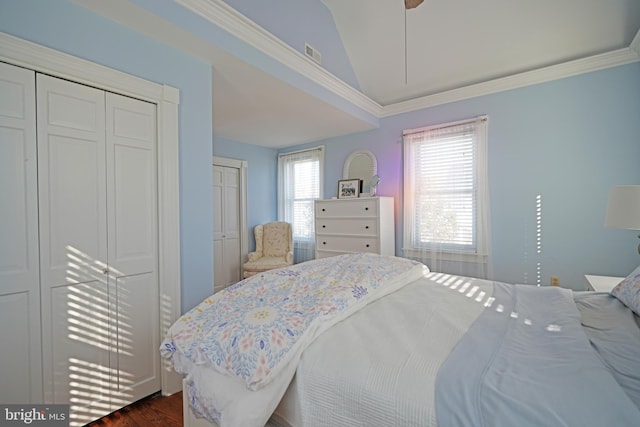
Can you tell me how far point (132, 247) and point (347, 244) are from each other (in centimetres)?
253

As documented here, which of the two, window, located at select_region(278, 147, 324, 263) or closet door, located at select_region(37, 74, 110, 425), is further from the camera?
window, located at select_region(278, 147, 324, 263)

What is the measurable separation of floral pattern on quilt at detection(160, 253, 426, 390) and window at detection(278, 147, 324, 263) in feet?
9.89

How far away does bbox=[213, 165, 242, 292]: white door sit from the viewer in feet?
14.8

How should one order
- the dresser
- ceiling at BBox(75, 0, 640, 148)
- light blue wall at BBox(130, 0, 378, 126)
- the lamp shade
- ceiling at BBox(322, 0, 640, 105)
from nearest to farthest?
the lamp shade
light blue wall at BBox(130, 0, 378, 126)
ceiling at BBox(75, 0, 640, 148)
ceiling at BBox(322, 0, 640, 105)
the dresser

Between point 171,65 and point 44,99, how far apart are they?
2.59 ft

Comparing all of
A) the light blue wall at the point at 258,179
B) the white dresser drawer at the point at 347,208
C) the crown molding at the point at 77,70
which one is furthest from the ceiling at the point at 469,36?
the light blue wall at the point at 258,179

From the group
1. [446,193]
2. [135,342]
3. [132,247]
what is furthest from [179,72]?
[446,193]

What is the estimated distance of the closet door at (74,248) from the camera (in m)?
1.59

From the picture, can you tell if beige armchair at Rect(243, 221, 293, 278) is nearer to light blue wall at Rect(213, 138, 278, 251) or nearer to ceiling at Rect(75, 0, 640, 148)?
light blue wall at Rect(213, 138, 278, 251)

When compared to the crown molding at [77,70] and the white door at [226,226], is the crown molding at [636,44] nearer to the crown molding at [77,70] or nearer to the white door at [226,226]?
the crown molding at [77,70]

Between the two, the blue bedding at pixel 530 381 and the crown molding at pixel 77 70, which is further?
the crown molding at pixel 77 70

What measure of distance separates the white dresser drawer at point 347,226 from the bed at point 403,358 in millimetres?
2072

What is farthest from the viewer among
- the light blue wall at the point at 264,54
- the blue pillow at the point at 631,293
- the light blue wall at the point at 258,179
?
the light blue wall at the point at 258,179

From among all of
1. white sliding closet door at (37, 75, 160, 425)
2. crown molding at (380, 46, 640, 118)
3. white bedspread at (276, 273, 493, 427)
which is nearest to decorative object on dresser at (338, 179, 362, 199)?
crown molding at (380, 46, 640, 118)
